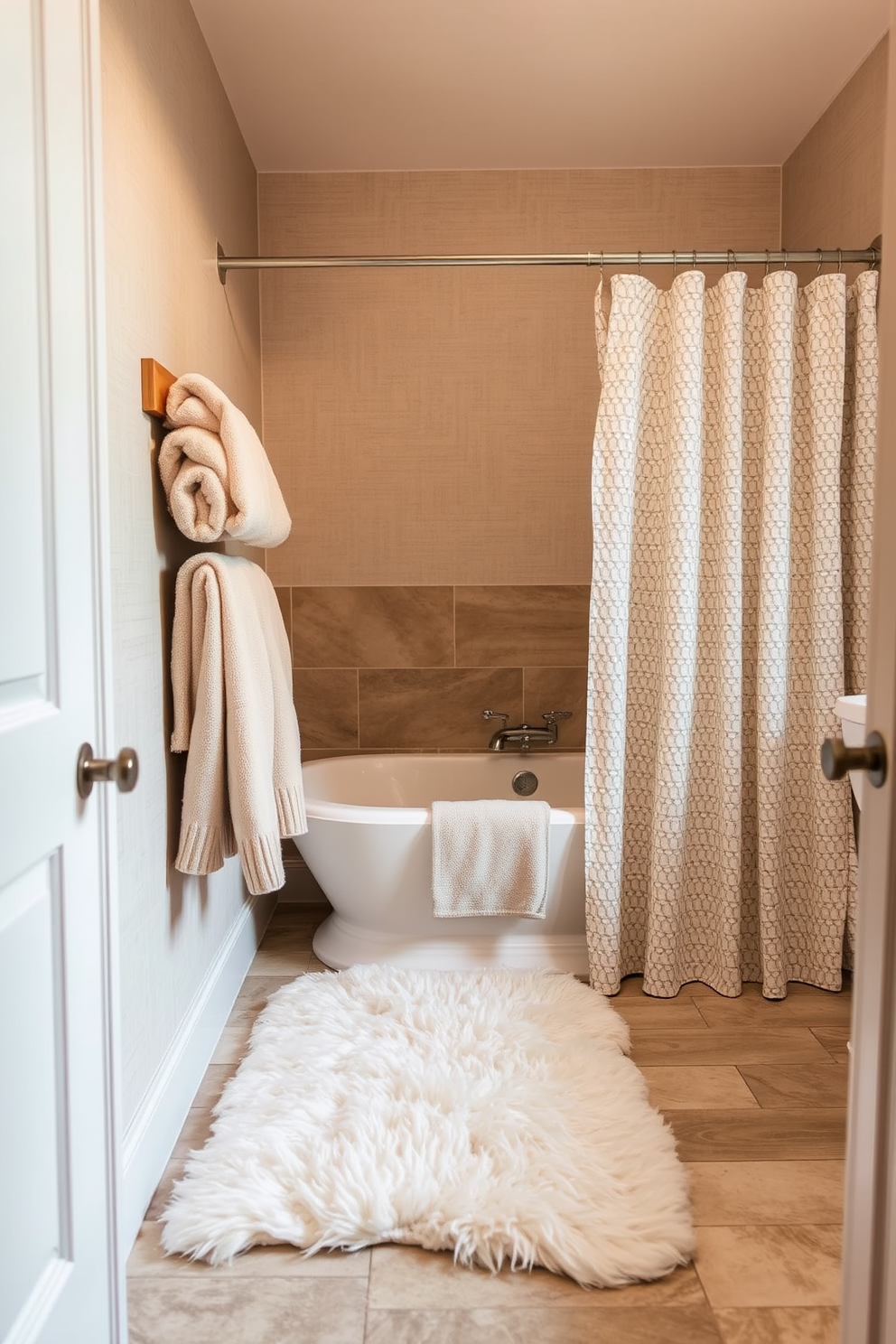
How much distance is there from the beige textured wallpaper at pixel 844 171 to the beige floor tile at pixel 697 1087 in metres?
2.10

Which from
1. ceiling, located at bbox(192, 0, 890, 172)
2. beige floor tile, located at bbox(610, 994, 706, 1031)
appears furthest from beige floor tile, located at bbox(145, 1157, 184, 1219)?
ceiling, located at bbox(192, 0, 890, 172)

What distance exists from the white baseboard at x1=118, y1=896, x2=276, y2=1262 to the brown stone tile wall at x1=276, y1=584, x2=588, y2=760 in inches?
35.4

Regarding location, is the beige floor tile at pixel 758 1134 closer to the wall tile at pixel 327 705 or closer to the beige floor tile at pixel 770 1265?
the beige floor tile at pixel 770 1265

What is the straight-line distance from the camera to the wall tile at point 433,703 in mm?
3588

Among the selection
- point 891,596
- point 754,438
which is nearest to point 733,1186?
point 891,596

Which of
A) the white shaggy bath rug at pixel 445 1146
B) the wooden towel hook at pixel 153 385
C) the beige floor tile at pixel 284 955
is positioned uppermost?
the wooden towel hook at pixel 153 385

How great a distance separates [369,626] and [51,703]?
2461mm

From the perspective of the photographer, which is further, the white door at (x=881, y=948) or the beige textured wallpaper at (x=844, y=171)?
the beige textured wallpaper at (x=844, y=171)

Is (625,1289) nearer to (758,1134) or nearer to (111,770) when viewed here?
(758,1134)

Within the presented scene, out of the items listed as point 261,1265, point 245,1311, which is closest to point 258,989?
point 261,1265

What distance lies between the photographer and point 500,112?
3.03 metres

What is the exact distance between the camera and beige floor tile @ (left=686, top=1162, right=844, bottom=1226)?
5.80ft

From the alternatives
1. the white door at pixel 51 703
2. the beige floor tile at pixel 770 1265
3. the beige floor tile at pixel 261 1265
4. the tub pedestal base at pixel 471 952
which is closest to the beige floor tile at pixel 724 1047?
the tub pedestal base at pixel 471 952

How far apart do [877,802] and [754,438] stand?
1967 millimetres
